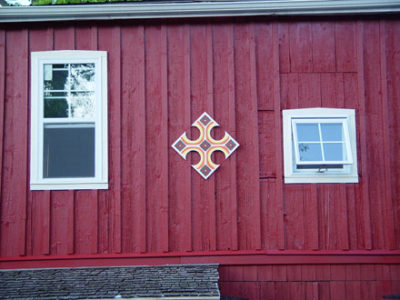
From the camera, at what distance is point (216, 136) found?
559cm

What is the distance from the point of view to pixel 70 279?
16.7 feet

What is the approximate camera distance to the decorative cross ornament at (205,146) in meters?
5.55

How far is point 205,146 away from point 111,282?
5.92ft

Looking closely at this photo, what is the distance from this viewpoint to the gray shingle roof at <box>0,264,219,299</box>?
4.65 m

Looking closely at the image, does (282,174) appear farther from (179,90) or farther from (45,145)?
(45,145)

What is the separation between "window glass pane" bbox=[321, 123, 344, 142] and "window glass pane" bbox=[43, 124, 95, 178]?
8.70 feet

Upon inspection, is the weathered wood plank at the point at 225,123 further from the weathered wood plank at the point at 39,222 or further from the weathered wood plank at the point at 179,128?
the weathered wood plank at the point at 39,222

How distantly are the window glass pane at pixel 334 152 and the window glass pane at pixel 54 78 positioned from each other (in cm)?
310

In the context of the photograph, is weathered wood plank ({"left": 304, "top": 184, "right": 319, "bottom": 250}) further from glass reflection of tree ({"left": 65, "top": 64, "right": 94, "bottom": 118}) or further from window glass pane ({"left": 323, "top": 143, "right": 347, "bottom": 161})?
glass reflection of tree ({"left": 65, "top": 64, "right": 94, "bottom": 118})

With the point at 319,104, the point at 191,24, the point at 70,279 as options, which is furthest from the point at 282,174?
the point at 70,279

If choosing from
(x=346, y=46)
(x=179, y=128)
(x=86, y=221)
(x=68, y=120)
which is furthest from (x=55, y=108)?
(x=346, y=46)

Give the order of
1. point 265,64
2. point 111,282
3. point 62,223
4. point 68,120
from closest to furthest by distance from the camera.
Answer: point 111,282 < point 62,223 < point 68,120 < point 265,64

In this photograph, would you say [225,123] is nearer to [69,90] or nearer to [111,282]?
[69,90]

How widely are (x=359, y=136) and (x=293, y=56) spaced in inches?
47.5
